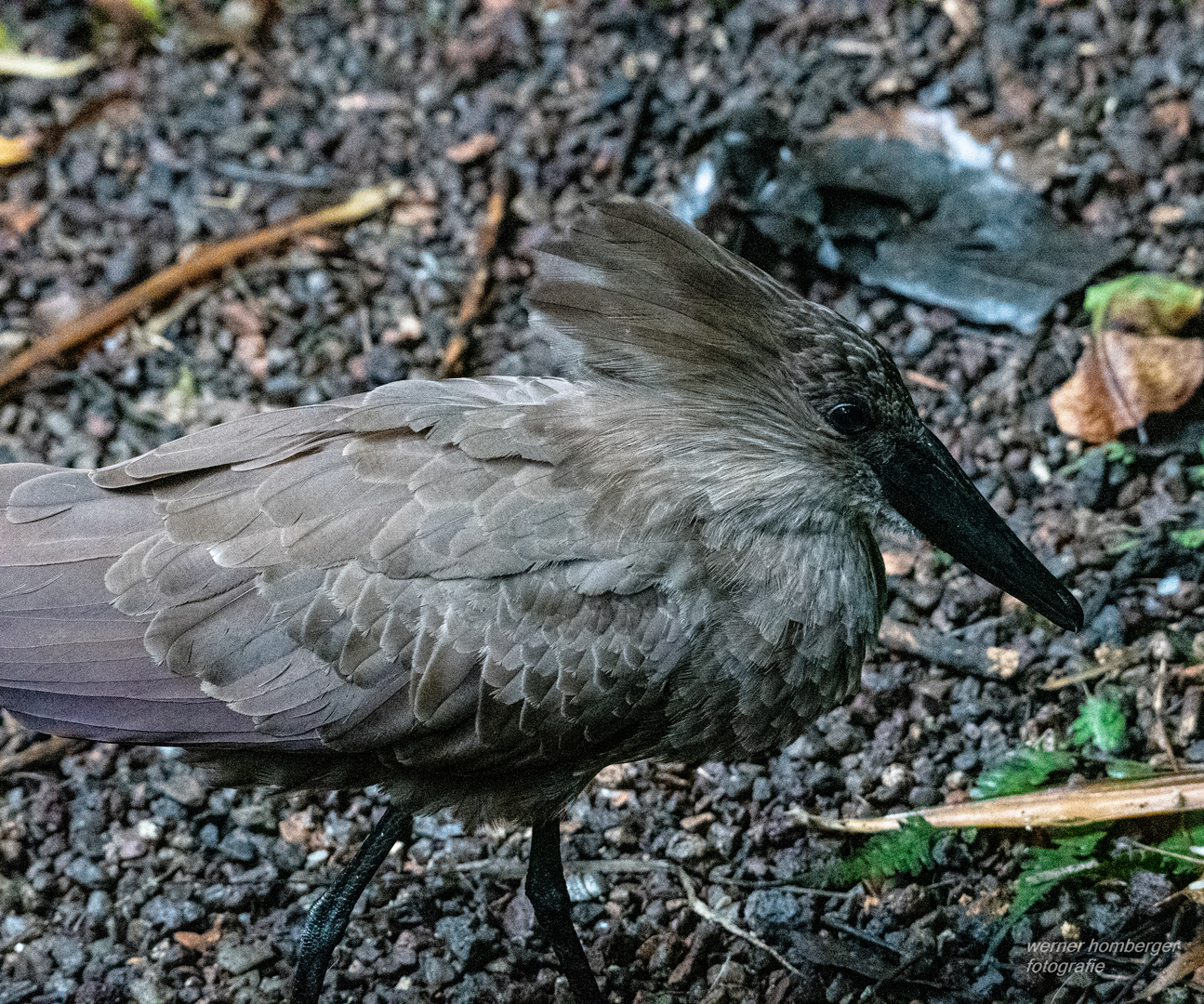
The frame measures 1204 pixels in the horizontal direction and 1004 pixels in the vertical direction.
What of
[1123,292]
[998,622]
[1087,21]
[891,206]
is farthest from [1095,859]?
[1087,21]

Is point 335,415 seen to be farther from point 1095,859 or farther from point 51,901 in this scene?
point 1095,859

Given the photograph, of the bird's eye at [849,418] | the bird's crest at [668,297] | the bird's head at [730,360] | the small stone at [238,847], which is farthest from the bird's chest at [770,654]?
the small stone at [238,847]

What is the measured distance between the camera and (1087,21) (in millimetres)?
4738

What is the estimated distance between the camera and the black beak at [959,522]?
288cm

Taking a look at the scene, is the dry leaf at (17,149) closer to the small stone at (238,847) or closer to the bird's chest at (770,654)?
the small stone at (238,847)

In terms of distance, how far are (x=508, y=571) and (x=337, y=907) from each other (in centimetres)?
96

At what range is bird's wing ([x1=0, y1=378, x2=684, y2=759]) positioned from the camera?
260 centimetres

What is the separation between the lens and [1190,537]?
343cm

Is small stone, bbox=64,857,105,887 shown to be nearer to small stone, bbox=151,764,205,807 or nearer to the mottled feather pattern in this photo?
small stone, bbox=151,764,205,807

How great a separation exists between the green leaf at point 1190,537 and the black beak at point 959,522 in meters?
0.68

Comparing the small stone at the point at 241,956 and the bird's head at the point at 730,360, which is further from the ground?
the bird's head at the point at 730,360

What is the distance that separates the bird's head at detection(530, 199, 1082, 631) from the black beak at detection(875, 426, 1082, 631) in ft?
0.11

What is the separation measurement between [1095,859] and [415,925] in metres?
1.69

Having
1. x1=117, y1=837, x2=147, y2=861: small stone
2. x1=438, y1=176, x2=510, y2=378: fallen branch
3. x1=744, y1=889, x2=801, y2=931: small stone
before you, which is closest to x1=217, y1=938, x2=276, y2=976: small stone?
x1=117, y1=837, x2=147, y2=861: small stone
